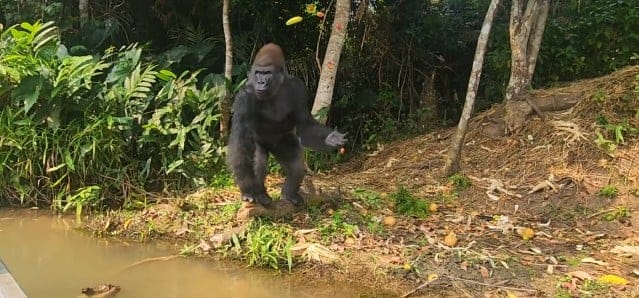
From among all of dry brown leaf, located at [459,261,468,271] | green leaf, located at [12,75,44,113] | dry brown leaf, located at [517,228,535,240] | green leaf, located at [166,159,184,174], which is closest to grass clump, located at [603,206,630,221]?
dry brown leaf, located at [517,228,535,240]

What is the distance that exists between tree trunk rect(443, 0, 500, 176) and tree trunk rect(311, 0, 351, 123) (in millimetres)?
1425

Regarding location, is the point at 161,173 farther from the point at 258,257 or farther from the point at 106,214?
the point at 258,257

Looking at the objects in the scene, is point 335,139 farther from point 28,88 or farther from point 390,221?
point 28,88

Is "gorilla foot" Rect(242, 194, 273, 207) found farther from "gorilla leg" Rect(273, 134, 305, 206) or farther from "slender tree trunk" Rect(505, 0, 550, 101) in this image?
"slender tree trunk" Rect(505, 0, 550, 101)

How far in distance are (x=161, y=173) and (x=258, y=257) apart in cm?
227

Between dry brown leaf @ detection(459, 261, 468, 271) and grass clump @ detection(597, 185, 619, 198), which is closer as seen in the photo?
dry brown leaf @ detection(459, 261, 468, 271)

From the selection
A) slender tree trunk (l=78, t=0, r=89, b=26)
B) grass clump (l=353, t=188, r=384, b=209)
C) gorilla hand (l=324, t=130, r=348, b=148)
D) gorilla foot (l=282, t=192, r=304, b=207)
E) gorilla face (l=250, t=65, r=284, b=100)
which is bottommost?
grass clump (l=353, t=188, r=384, b=209)

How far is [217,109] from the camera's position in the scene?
722 centimetres

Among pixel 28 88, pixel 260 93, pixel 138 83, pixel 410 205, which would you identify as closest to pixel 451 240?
pixel 410 205

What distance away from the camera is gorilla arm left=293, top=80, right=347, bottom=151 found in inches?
193

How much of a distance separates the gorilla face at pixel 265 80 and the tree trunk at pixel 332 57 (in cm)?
163

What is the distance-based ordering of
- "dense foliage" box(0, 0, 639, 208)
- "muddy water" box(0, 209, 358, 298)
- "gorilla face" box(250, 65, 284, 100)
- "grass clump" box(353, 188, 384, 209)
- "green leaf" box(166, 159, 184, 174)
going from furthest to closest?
"green leaf" box(166, 159, 184, 174) → "dense foliage" box(0, 0, 639, 208) → "grass clump" box(353, 188, 384, 209) → "gorilla face" box(250, 65, 284, 100) → "muddy water" box(0, 209, 358, 298)

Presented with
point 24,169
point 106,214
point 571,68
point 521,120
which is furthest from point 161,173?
point 571,68

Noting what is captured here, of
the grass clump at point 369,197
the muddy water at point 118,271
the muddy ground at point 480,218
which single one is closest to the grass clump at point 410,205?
the muddy ground at point 480,218
